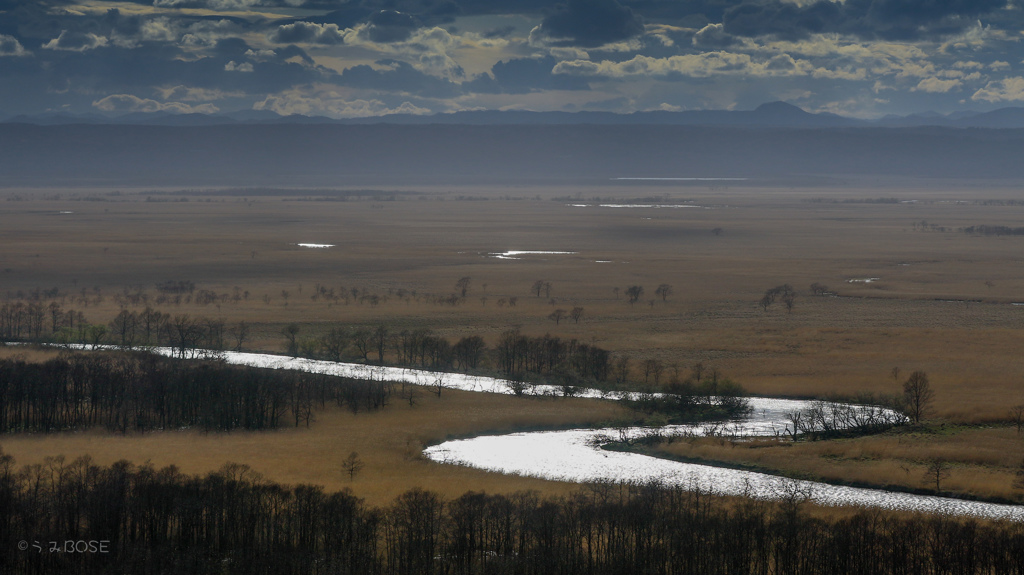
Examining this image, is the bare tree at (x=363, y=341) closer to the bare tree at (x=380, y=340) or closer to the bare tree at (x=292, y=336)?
the bare tree at (x=380, y=340)

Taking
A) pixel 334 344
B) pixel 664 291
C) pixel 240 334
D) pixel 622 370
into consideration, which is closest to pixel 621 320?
pixel 664 291

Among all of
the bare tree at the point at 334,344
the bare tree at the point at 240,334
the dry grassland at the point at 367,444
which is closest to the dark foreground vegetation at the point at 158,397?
the dry grassland at the point at 367,444

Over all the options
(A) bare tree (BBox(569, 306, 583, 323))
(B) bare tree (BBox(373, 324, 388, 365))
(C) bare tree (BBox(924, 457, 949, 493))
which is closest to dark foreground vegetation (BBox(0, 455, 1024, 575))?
(C) bare tree (BBox(924, 457, 949, 493))

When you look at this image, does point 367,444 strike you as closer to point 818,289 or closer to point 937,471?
point 937,471

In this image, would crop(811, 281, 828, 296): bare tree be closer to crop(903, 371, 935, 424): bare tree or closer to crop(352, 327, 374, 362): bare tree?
crop(903, 371, 935, 424): bare tree

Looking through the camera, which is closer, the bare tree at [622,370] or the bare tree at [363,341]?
the bare tree at [622,370]

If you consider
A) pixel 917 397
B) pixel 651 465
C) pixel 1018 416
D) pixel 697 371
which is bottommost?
pixel 651 465
